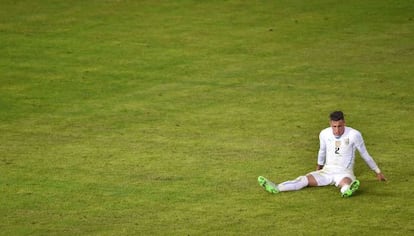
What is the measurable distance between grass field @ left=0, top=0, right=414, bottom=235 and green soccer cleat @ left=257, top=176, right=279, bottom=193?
0.55 ft

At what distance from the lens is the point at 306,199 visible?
59.2 feet

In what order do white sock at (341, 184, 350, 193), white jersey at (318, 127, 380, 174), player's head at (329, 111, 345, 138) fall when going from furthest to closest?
white jersey at (318, 127, 380, 174) → player's head at (329, 111, 345, 138) → white sock at (341, 184, 350, 193)

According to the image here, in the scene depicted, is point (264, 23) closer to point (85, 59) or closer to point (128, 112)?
point (85, 59)

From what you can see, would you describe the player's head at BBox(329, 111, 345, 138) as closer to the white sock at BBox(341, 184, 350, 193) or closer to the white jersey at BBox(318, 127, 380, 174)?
the white jersey at BBox(318, 127, 380, 174)

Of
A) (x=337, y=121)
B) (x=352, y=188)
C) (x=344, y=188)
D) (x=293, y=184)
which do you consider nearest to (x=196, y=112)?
(x=293, y=184)

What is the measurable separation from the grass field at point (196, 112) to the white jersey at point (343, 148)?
24.7 inches

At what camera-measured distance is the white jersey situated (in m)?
18.4

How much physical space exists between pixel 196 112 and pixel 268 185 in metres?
6.42

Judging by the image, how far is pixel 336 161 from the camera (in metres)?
18.7

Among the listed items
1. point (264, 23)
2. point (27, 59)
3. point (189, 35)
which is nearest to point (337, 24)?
point (264, 23)

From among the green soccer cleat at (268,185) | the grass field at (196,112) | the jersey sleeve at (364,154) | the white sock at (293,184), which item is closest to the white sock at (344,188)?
the grass field at (196,112)

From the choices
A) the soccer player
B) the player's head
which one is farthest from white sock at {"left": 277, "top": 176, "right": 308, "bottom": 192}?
the player's head

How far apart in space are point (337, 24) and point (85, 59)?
8.36 metres

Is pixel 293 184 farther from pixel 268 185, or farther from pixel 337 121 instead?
pixel 337 121
